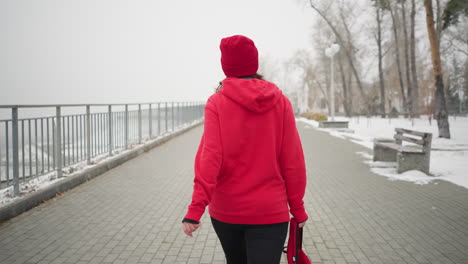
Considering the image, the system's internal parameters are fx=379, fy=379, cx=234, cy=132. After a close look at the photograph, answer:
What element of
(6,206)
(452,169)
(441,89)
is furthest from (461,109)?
(6,206)

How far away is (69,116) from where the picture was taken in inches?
300

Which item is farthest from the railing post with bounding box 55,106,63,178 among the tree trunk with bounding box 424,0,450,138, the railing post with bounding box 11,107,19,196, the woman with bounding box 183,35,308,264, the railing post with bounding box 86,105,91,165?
the tree trunk with bounding box 424,0,450,138

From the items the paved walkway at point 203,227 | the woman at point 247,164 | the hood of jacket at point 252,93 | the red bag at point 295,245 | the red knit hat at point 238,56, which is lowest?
the paved walkway at point 203,227

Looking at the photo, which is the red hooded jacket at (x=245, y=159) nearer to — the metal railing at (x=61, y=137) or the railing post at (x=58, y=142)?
the metal railing at (x=61, y=137)

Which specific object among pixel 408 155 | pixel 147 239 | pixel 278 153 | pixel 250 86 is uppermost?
pixel 250 86

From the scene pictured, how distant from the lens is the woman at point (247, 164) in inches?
74.3

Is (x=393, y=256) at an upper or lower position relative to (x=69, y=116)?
lower

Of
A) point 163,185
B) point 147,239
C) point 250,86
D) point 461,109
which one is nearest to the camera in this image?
point 250,86

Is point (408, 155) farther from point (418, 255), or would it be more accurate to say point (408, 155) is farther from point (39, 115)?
point (39, 115)

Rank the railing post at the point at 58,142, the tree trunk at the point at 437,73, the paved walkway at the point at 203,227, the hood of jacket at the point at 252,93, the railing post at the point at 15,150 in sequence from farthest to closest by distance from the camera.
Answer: the tree trunk at the point at 437,73, the railing post at the point at 58,142, the railing post at the point at 15,150, the paved walkway at the point at 203,227, the hood of jacket at the point at 252,93

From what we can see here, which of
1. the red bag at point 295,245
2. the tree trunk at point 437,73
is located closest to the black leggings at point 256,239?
the red bag at point 295,245

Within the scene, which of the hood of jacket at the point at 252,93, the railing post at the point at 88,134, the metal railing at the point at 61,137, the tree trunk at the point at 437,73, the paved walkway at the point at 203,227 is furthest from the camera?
the tree trunk at the point at 437,73

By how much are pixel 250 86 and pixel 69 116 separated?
260 inches

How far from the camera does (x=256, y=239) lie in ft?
6.26
